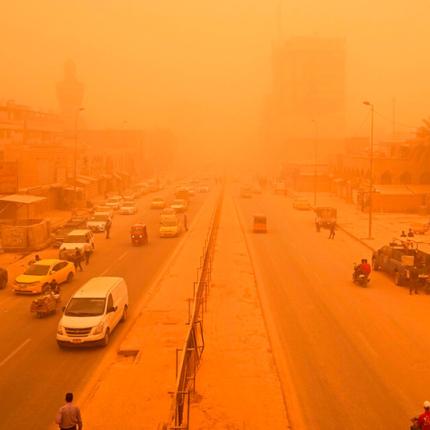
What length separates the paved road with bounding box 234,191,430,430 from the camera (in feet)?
39.4

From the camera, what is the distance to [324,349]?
51.4ft

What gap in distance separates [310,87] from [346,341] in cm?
16936

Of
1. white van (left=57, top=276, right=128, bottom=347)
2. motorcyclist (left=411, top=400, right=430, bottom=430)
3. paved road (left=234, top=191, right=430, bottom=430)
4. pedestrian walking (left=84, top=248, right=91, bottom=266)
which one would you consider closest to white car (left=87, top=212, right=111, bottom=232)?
pedestrian walking (left=84, top=248, right=91, bottom=266)

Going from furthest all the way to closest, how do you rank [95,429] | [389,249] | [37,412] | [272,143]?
[272,143] → [389,249] → [37,412] → [95,429]

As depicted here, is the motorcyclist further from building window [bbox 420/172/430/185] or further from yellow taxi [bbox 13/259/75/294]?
building window [bbox 420/172/430/185]

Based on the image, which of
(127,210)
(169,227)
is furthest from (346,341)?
(127,210)

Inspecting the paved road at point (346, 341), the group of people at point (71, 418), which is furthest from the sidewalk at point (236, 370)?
the group of people at point (71, 418)

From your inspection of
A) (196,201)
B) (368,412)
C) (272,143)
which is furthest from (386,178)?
(272,143)

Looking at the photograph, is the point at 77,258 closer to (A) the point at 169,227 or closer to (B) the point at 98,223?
(A) the point at 169,227

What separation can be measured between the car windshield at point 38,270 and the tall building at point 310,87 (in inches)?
5956

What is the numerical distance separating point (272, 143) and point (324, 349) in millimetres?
166151

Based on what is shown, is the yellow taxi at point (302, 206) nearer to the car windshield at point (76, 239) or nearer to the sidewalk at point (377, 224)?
the sidewalk at point (377, 224)

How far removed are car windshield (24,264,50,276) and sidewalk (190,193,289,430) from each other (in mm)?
5894

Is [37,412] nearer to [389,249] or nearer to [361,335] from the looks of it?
[361,335]
